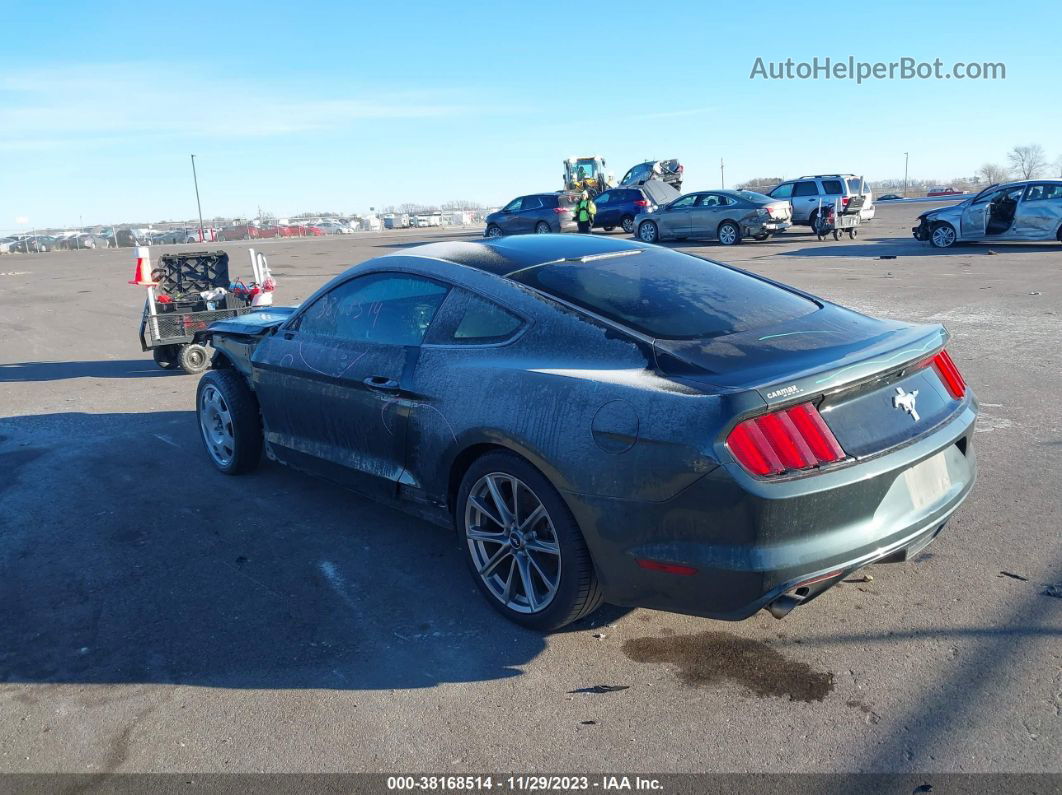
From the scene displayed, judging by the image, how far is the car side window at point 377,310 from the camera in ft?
14.1

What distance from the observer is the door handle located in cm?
422

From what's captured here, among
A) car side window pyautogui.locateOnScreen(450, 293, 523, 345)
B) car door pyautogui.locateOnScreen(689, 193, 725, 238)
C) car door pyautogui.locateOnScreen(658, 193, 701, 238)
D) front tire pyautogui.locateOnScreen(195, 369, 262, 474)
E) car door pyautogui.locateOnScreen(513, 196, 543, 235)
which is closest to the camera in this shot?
car side window pyautogui.locateOnScreen(450, 293, 523, 345)

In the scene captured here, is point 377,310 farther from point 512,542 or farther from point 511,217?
point 511,217

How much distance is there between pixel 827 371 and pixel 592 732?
60.0 inches

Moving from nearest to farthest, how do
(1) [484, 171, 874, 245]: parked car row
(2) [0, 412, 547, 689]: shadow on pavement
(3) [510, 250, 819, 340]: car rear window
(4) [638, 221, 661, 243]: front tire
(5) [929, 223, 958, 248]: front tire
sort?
(2) [0, 412, 547, 689]: shadow on pavement → (3) [510, 250, 819, 340]: car rear window → (5) [929, 223, 958, 248]: front tire → (1) [484, 171, 874, 245]: parked car row → (4) [638, 221, 661, 243]: front tire

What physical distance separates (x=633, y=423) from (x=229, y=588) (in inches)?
91.1

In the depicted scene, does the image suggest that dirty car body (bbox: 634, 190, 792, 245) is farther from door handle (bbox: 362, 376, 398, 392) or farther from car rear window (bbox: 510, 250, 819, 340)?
door handle (bbox: 362, 376, 398, 392)

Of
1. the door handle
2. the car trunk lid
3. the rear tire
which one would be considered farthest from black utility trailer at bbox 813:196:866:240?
the door handle

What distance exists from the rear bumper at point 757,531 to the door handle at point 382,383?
1.29 metres

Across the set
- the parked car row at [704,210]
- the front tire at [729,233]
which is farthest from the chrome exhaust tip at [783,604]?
the front tire at [729,233]

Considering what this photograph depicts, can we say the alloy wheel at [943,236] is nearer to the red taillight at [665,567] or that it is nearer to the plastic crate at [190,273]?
the plastic crate at [190,273]

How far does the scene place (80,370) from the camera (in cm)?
1027

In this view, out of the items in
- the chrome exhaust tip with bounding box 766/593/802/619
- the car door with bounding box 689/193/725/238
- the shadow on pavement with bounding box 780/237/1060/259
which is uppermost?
the car door with bounding box 689/193/725/238

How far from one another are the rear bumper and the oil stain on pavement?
33 centimetres
